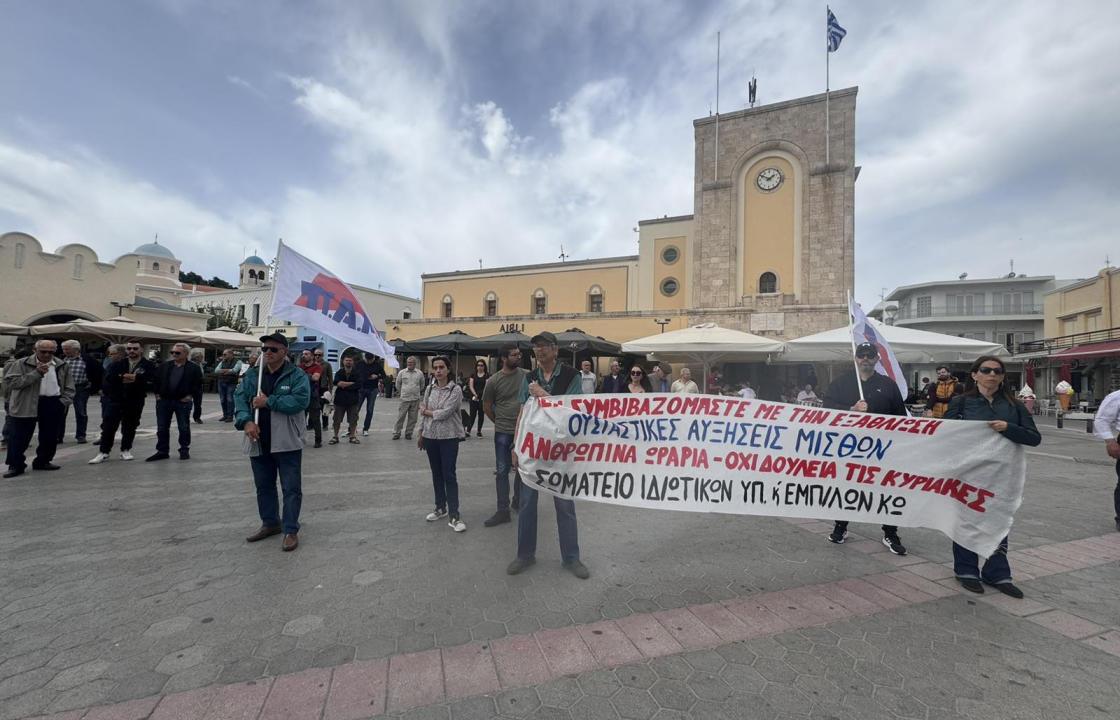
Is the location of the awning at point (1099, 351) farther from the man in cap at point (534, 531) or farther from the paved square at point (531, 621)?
the man in cap at point (534, 531)

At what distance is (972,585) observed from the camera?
3447mm

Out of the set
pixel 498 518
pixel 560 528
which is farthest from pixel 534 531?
pixel 498 518

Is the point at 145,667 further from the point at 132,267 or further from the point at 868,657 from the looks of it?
the point at 132,267

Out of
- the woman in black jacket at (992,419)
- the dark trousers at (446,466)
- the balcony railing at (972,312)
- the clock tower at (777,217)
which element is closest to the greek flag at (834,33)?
the clock tower at (777,217)

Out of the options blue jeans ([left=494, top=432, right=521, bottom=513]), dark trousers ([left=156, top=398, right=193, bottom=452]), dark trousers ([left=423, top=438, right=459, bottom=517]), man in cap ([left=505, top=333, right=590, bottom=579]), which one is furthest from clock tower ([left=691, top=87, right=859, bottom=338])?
man in cap ([left=505, top=333, right=590, bottom=579])

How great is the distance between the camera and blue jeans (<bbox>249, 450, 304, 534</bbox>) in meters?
4.12

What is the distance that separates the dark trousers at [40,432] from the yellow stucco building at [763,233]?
831 inches

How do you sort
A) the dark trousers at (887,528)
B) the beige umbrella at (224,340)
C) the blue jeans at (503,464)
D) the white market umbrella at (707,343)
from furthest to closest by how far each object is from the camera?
the beige umbrella at (224,340) → the white market umbrella at (707,343) → the blue jeans at (503,464) → the dark trousers at (887,528)

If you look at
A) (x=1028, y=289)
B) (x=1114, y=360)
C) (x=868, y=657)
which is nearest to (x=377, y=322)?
(x=868, y=657)

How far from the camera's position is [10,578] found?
3.39 m

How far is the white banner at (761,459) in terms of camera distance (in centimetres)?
363

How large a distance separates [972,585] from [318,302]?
6847 millimetres

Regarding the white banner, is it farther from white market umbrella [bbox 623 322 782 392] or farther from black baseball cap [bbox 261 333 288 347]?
white market umbrella [bbox 623 322 782 392]

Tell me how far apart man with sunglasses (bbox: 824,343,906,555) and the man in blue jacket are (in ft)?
16.5
